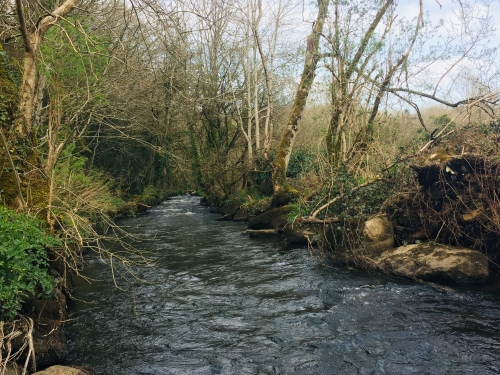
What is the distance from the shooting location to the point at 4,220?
15.0 feet

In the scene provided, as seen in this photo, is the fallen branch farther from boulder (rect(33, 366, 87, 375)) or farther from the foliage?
boulder (rect(33, 366, 87, 375))

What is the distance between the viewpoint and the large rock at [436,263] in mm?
7246

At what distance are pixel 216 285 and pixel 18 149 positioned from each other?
4.64 meters

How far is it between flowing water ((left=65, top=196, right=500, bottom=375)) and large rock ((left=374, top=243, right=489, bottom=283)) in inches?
12.4

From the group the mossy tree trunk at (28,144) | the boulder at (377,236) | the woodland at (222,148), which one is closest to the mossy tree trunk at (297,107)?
the woodland at (222,148)

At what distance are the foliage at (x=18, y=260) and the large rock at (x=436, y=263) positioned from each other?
21.5 feet

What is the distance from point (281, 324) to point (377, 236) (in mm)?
3889

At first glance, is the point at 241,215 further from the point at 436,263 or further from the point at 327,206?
the point at 436,263

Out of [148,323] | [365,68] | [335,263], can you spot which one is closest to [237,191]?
[365,68]

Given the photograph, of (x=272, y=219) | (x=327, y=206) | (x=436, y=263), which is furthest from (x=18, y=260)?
(x=272, y=219)

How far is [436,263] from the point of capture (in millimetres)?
7531

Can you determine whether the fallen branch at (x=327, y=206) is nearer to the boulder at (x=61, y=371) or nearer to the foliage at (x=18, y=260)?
the foliage at (x=18, y=260)

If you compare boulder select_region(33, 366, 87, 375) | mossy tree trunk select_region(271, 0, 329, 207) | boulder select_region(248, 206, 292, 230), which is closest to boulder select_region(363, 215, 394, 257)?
boulder select_region(248, 206, 292, 230)

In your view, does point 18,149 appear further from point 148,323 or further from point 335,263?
point 335,263
